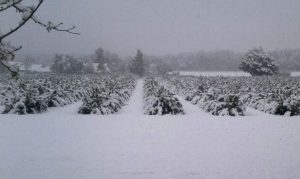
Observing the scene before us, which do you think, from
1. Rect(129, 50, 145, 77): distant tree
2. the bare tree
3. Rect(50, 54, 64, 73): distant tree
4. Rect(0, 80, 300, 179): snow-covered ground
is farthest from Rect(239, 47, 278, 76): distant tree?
the bare tree

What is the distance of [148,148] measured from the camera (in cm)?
812

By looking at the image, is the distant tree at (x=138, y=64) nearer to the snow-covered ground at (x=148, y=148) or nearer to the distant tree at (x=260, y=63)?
the distant tree at (x=260, y=63)

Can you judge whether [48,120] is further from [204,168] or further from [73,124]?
[204,168]

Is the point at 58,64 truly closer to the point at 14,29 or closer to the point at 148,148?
the point at 148,148

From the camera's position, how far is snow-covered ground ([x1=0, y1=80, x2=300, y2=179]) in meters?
6.36

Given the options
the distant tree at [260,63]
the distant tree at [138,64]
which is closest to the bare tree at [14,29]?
the distant tree at [260,63]

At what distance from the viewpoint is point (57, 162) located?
270 inches

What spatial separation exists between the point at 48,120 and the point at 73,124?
136cm

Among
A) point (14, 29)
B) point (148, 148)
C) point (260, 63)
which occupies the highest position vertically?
point (260, 63)

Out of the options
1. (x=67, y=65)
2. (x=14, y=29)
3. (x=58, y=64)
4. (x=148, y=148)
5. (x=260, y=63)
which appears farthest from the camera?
(x=58, y=64)

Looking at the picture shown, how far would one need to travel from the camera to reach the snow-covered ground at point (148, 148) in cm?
636

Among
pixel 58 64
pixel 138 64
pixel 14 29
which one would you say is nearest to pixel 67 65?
pixel 58 64

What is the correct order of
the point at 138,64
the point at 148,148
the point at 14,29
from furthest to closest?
the point at 138,64 → the point at 148,148 → the point at 14,29

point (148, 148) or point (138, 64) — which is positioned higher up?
point (138, 64)
